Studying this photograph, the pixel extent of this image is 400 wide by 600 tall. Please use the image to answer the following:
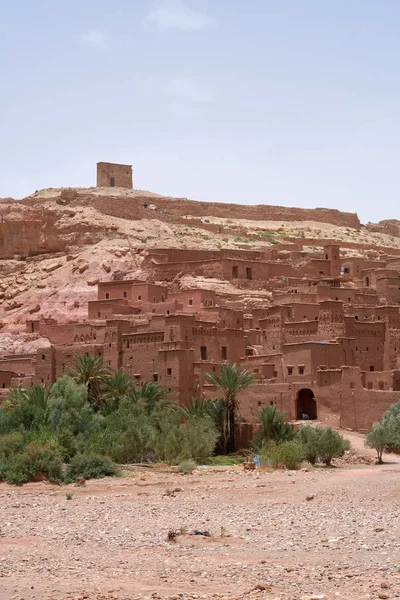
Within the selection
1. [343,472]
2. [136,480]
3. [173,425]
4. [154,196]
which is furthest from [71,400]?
[154,196]

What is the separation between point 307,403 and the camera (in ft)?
145

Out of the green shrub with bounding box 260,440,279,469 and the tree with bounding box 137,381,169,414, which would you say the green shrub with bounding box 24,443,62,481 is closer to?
the green shrub with bounding box 260,440,279,469

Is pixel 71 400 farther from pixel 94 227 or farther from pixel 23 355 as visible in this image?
pixel 94 227

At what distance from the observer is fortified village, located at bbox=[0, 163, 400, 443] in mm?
44250

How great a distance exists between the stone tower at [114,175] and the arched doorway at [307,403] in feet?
119

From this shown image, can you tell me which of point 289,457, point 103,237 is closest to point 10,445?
point 289,457

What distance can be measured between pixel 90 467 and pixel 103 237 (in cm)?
3167

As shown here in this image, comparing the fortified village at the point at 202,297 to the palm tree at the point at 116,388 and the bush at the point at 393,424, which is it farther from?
the palm tree at the point at 116,388

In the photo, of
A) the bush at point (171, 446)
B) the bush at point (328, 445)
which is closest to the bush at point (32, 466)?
the bush at point (171, 446)

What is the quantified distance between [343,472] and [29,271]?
35407mm

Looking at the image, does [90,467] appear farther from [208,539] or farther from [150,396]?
[208,539]

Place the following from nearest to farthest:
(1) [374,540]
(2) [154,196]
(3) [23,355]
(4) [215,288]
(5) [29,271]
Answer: (1) [374,540]
(3) [23,355]
(4) [215,288]
(5) [29,271]
(2) [154,196]

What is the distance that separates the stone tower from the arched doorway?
3628cm

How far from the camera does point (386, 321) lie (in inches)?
1903
